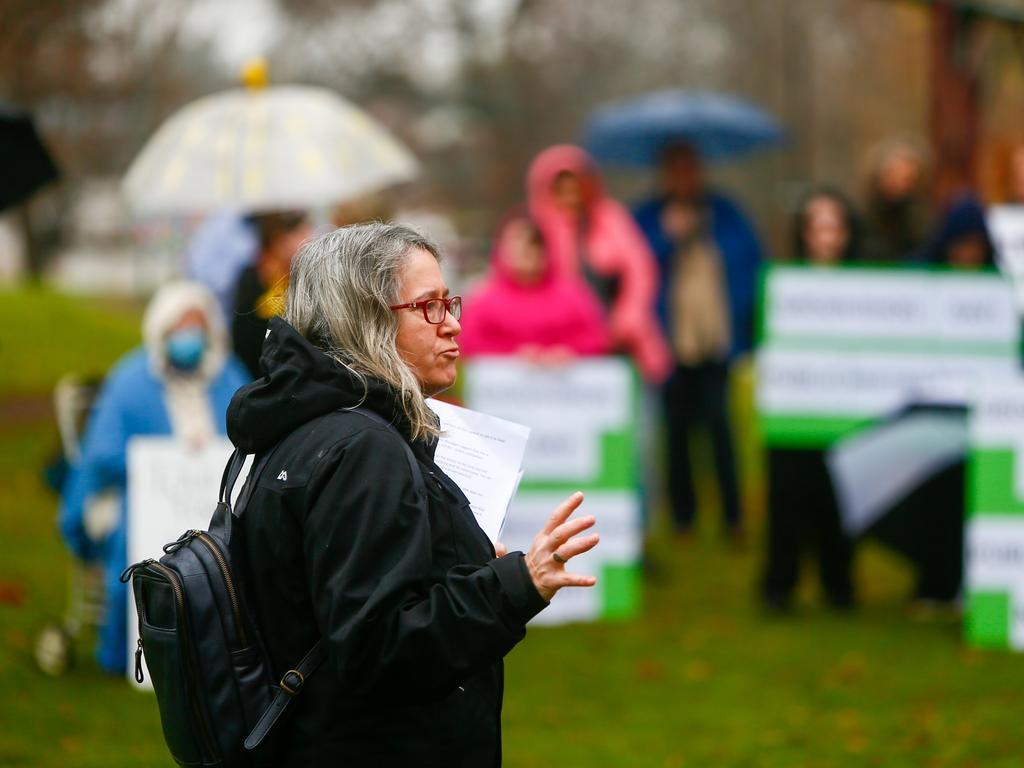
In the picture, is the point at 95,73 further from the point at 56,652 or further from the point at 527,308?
the point at 56,652

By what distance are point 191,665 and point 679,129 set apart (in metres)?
8.18

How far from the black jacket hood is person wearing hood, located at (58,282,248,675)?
3.70 meters

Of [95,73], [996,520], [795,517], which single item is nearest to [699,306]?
[795,517]

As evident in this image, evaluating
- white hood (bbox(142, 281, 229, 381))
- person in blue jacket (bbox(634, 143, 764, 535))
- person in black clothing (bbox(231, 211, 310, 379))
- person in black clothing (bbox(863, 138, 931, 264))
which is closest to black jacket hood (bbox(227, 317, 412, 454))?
person in black clothing (bbox(231, 211, 310, 379))

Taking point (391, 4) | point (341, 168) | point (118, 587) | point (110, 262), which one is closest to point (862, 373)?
point (341, 168)

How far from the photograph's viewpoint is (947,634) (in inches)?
305

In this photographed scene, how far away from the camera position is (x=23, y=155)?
7090mm

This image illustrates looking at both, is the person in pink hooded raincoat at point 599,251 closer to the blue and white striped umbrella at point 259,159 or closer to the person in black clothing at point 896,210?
the person in black clothing at point 896,210

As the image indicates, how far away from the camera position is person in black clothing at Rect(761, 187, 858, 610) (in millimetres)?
7977

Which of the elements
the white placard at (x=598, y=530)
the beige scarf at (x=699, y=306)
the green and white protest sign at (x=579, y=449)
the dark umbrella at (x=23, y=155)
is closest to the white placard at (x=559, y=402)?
the green and white protest sign at (x=579, y=449)

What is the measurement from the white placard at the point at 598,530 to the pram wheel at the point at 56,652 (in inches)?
86.5

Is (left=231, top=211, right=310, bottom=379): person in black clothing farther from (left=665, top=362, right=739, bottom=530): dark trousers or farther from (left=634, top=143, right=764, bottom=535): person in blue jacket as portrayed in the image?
(left=665, top=362, right=739, bottom=530): dark trousers

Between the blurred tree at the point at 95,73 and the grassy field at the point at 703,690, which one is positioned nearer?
the grassy field at the point at 703,690

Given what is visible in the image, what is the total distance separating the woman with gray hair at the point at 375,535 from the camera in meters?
2.75
